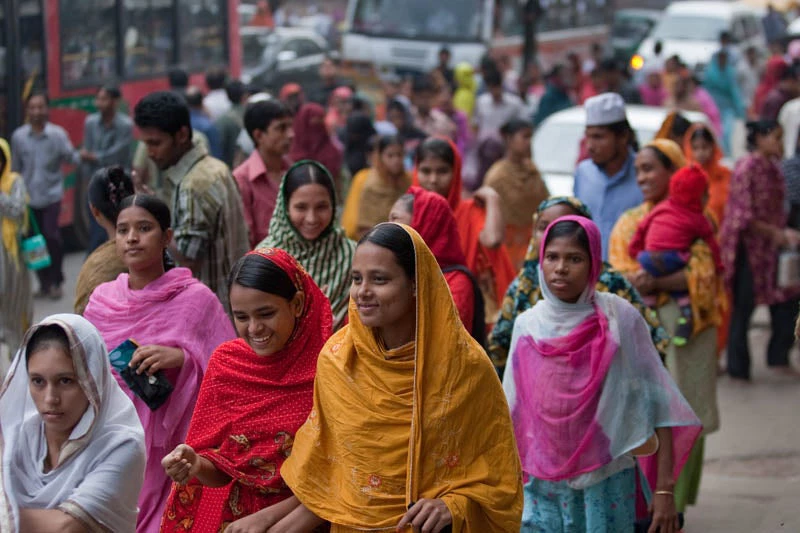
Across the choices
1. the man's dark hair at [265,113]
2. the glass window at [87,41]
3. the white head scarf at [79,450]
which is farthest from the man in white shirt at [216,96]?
the white head scarf at [79,450]

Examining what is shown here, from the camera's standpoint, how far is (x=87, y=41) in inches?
569

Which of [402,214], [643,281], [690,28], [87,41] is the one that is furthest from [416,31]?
[402,214]

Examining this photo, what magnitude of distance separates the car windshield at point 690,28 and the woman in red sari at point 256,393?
2505 cm

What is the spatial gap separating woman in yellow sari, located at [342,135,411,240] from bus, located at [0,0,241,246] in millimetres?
5013

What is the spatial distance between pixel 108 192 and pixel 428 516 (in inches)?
94.6

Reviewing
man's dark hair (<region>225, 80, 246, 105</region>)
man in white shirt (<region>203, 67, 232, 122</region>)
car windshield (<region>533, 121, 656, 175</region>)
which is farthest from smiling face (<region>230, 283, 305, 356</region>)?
man in white shirt (<region>203, 67, 232, 122</region>)

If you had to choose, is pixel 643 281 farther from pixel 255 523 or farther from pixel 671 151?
pixel 255 523

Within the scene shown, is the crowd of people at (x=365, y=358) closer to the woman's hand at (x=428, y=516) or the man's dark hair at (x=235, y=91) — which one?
the woman's hand at (x=428, y=516)

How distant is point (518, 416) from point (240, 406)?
1270 millimetres

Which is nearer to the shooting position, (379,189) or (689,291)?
(689,291)

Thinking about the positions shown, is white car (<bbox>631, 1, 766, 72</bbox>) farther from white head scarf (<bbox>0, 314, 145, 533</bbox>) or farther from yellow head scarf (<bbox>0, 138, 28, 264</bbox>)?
white head scarf (<bbox>0, 314, 145, 533</bbox>)

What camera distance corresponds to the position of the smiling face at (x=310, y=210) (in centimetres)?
573

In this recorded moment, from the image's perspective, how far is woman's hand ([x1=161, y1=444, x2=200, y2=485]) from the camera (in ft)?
12.4

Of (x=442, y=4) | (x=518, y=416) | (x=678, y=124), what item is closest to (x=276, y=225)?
(x=518, y=416)
